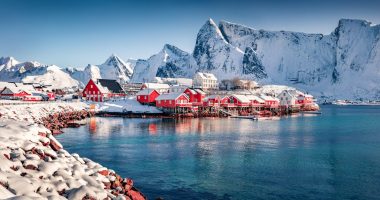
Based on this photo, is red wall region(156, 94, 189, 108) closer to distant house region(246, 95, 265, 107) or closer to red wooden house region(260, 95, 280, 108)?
distant house region(246, 95, 265, 107)

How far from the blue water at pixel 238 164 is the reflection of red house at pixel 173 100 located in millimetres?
43664

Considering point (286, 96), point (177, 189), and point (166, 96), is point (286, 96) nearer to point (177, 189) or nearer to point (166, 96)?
point (166, 96)

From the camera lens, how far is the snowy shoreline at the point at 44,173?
41.5 feet

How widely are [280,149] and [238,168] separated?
38.7ft

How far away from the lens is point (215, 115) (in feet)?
312

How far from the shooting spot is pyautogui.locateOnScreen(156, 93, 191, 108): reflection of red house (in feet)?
303

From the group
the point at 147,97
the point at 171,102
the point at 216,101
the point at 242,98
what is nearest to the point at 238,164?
the point at 171,102

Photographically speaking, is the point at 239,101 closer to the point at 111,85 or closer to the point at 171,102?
the point at 171,102

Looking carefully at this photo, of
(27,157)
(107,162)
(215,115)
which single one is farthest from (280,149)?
(215,115)

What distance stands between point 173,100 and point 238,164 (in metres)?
62.8

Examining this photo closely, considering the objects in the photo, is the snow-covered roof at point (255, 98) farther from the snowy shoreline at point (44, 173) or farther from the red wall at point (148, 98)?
the snowy shoreline at point (44, 173)

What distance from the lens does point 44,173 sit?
14.6 m

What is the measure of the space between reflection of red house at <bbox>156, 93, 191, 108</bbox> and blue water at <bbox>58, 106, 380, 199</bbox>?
4366 cm

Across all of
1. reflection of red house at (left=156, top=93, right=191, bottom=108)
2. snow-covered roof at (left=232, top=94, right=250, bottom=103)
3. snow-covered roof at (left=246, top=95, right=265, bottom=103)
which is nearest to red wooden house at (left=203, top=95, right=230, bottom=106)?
snow-covered roof at (left=232, top=94, right=250, bottom=103)
